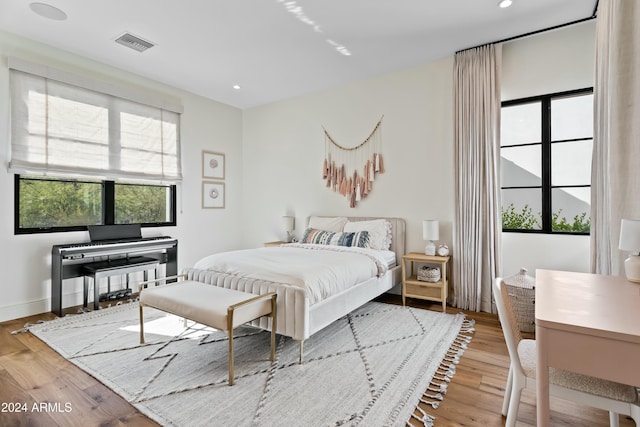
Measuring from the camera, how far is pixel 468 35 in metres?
3.22

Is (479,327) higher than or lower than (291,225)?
lower

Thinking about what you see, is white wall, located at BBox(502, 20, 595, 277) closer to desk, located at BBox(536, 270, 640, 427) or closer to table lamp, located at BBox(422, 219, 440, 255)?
table lamp, located at BBox(422, 219, 440, 255)

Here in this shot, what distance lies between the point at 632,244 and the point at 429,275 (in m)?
1.98

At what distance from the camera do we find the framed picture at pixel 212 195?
5.05 metres

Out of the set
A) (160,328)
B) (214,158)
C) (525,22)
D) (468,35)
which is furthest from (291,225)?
(525,22)

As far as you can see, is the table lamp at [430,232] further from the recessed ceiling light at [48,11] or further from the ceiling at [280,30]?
the recessed ceiling light at [48,11]

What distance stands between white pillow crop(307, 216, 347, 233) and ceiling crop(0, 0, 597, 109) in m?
1.93

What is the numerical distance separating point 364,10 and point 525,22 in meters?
1.54

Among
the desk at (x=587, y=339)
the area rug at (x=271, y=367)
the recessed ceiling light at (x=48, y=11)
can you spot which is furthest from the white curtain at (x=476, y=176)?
the recessed ceiling light at (x=48, y=11)

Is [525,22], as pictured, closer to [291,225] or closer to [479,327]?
[479,327]

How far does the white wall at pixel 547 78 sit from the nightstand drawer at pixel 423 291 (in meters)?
0.73

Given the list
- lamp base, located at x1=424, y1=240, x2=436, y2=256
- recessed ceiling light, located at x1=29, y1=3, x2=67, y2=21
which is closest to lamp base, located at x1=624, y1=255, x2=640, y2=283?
lamp base, located at x1=424, y1=240, x2=436, y2=256

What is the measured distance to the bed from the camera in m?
2.40

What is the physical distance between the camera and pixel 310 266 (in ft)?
8.96
